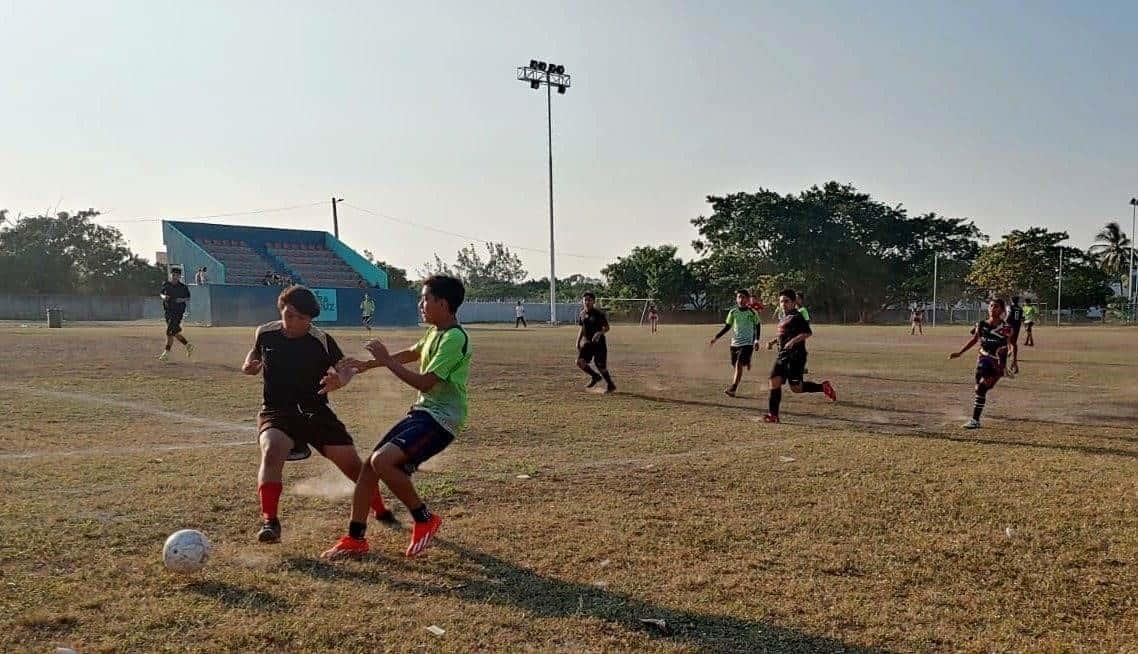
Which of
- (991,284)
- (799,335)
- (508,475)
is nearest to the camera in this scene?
(508,475)

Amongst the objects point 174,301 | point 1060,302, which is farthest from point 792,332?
point 1060,302

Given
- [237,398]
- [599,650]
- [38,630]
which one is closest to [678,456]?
[599,650]

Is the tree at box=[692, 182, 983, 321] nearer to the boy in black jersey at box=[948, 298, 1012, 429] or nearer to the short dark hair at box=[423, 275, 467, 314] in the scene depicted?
the boy in black jersey at box=[948, 298, 1012, 429]

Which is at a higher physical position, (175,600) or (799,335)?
(799,335)

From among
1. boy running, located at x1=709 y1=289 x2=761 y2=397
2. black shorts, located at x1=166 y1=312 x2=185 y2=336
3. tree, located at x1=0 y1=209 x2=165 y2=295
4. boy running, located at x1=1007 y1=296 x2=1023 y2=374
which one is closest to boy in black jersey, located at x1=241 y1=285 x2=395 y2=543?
boy running, located at x1=709 y1=289 x2=761 y2=397

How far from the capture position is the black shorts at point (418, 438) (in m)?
4.88

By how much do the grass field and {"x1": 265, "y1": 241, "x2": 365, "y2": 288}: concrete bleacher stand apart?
1817 inches

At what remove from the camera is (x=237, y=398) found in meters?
12.1

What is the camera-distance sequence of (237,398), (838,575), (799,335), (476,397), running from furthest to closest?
(476,397), (237,398), (799,335), (838,575)

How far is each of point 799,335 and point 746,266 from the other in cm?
6540

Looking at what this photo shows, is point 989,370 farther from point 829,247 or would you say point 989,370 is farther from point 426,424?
point 829,247

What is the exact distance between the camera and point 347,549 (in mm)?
4844

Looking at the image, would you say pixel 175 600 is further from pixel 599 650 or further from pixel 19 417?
pixel 19 417

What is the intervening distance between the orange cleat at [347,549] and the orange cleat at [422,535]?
0.27 m
